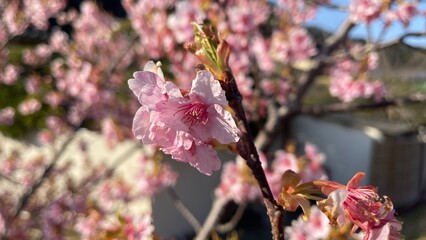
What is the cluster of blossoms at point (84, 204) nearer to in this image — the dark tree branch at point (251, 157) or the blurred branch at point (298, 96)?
the dark tree branch at point (251, 157)

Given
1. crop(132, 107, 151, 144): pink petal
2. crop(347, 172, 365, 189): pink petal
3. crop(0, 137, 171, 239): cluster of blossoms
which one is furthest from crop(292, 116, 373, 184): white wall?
crop(132, 107, 151, 144): pink petal

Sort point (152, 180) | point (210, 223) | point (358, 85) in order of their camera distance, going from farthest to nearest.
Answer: point (152, 180), point (358, 85), point (210, 223)

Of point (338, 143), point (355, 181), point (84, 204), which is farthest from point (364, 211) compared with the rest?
point (338, 143)

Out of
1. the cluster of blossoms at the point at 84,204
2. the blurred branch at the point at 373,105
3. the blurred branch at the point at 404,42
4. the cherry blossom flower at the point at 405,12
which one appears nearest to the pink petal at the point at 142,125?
the cluster of blossoms at the point at 84,204

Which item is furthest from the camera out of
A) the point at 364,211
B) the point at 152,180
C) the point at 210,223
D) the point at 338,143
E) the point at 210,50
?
the point at 338,143

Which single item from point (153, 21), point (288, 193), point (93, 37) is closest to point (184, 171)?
point (93, 37)

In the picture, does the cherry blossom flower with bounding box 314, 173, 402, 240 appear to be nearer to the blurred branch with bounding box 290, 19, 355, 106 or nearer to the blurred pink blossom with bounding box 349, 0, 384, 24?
the blurred pink blossom with bounding box 349, 0, 384, 24

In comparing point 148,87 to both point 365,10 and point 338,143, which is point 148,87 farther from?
point 338,143

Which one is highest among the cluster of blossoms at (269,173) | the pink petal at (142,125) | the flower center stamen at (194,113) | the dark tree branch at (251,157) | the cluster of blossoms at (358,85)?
the pink petal at (142,125)
